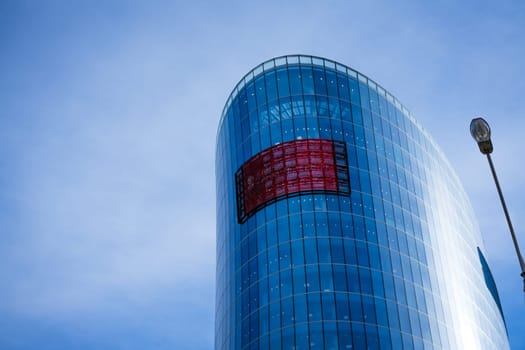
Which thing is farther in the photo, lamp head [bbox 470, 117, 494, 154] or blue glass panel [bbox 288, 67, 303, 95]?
blue glass panel [bbox 288, 67, 303, 95]

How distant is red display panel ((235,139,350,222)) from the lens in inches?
3258

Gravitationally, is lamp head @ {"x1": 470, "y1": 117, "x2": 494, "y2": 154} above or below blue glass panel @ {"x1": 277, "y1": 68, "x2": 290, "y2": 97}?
below

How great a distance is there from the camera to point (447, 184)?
109 metres

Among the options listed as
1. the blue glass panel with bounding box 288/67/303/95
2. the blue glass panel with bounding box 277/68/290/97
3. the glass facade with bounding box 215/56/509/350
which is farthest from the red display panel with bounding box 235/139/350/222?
the blue glass panel with bounding box 277/68/290/97

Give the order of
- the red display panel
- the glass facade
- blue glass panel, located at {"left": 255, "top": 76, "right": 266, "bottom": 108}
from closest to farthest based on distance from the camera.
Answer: the glass facade
the red display panel
blue glass panel, located at {"left": 255, "top": 76, "right": 266, "bottom": 108}

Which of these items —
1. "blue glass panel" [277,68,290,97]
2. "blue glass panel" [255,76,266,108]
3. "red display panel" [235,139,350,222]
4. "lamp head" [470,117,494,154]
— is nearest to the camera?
"lamp head" [470,117,494,154]

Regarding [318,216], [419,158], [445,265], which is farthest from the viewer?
[419,158]

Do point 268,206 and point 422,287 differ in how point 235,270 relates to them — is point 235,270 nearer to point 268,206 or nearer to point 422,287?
point 268,206

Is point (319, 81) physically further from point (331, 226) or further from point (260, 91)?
point (331, 226)

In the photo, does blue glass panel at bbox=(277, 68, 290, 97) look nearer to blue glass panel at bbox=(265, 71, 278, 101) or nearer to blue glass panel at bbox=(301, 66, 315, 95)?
blue glass panel at bbox=(265, 71, 278, 101)

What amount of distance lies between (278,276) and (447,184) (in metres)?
43.2

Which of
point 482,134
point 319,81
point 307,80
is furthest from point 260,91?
point 482,134

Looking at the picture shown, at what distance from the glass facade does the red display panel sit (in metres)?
0.14

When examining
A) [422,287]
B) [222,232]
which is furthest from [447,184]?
[222,232]
